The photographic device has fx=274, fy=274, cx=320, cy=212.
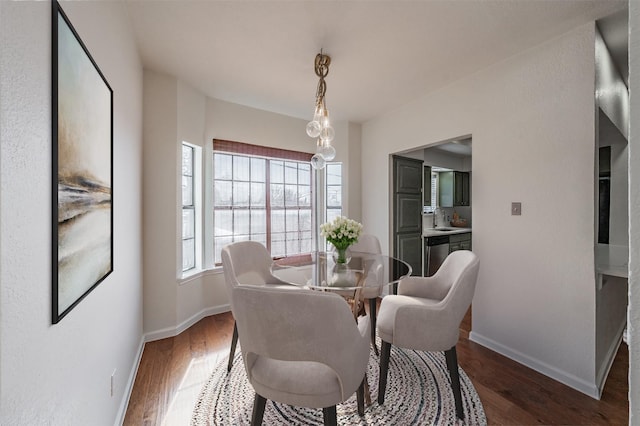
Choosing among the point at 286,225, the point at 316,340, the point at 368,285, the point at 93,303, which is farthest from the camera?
the point at 286,225

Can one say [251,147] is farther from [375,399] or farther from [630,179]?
[630,179]

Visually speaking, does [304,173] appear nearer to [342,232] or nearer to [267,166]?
[267,166]

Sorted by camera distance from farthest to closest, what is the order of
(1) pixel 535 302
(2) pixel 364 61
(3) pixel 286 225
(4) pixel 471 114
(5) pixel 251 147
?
(3) pixel 286 225, (5) pixel 251 147, (4) pixel 471 114, (2) pixel 364 61, (1) pixel 535 302

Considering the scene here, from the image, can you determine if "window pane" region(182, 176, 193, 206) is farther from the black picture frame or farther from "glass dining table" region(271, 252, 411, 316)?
the black picture frame

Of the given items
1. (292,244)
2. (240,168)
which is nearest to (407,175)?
(292,244)

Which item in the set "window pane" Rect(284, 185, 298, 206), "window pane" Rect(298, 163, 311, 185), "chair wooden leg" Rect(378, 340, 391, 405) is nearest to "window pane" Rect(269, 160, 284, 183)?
"window pane" Rect(284, 185, 298, 206)

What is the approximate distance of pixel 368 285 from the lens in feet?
5.91

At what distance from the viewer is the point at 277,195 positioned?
12.5 ft

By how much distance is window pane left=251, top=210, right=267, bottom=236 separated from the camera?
3.61m

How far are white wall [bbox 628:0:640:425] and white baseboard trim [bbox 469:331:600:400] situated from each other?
2279mm

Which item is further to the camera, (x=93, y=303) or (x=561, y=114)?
(x=561, y=114)

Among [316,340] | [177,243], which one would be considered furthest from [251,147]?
[316,340]

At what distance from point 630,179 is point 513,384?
2.29 meters

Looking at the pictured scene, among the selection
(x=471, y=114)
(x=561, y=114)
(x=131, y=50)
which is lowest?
(x=561, y=114)
